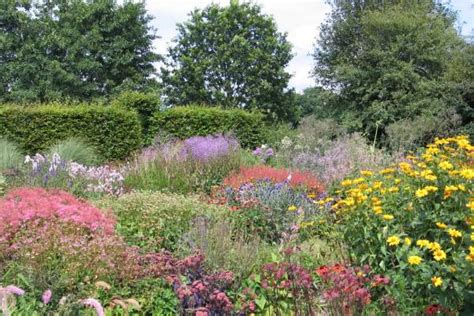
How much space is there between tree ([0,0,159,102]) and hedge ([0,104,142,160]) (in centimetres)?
1151

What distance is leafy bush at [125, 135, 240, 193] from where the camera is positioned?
349 inches

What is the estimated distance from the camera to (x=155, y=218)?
17.1 ft

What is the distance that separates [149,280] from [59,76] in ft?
75.4

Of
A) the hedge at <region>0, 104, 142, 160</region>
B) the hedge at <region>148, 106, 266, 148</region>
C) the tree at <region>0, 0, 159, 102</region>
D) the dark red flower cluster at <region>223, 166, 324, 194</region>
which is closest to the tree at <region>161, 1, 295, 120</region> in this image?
the tree at <region>0, 0, 159, 102</region>

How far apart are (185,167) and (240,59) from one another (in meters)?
19.4

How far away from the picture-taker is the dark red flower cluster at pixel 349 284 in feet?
9.98

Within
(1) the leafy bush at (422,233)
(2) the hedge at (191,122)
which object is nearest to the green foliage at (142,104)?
(2) the hedge at (191,122)

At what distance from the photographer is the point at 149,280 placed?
3.99 m

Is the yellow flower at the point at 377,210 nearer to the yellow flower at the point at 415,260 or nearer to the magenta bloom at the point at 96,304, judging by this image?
the yellow flower at the point at 415,260

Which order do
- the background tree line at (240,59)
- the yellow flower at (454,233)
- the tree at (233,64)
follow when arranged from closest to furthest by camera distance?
the yellow flower at (454,233), the background tree line at (240,59), the tree at (233,64)

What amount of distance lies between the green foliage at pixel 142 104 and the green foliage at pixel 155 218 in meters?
9.98

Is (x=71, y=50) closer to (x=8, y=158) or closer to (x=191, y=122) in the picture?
(x=191, y=122)

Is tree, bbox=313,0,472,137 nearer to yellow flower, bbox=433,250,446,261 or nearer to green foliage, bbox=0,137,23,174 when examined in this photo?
green foliage, bbox=0,137,23,174

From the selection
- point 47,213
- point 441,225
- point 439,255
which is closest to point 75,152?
point 47,213
